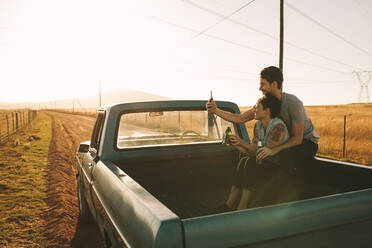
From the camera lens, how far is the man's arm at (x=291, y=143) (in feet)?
7.61

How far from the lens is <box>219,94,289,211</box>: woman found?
2382mm

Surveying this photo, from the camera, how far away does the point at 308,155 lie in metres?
2.57

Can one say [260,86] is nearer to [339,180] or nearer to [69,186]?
[339,180]

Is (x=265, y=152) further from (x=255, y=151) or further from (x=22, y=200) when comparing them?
(x=22, y=200)

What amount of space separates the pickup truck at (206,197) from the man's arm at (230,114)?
1.06ft

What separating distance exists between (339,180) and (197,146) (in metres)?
1.60

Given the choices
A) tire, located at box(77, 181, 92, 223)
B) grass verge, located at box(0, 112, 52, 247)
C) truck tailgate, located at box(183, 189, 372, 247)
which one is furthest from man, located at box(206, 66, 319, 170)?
grass verge, located at box(0, 112, 52, 247)

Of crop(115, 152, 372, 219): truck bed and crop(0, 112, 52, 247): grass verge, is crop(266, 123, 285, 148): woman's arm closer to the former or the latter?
crop(115, 152, 372, 219): truck bed

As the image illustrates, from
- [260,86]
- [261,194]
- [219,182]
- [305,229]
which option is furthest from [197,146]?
[305,229]

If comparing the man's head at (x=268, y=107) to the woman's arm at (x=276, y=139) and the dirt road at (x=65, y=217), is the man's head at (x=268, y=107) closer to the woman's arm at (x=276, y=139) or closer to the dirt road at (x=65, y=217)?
the woman's arm at (x=276, y=139)

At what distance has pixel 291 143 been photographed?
2.42 meters

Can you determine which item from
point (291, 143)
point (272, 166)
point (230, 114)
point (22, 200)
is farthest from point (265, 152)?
point (22, 200)

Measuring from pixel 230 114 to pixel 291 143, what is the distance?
0.97m

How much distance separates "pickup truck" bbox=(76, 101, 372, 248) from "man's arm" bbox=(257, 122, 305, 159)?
0.71 feet
